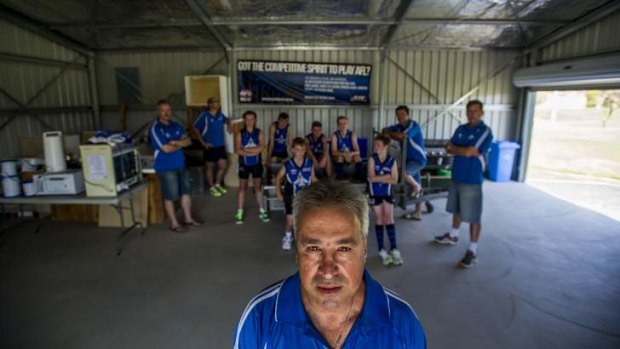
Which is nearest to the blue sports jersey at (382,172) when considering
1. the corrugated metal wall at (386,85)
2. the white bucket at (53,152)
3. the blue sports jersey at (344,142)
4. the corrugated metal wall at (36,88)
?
the blue sports jersey at (344,142)

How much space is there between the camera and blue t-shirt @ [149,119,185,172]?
473 cm

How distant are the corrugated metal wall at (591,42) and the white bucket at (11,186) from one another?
8.39m

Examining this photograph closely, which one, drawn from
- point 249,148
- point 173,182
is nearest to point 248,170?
point 249,148

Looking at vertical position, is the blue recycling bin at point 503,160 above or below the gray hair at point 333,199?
below

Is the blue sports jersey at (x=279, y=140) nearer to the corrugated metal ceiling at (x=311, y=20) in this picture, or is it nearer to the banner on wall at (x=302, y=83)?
the corrugated metal ceiling at (x=311, y=20)

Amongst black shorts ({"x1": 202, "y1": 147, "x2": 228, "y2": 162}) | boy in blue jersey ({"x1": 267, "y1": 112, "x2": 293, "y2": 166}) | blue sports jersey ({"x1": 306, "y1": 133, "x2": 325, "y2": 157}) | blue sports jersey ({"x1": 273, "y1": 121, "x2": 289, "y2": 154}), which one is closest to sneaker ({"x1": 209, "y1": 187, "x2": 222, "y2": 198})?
black shorts ({"x1": 202, "y1": 147, "x2": 228, "y2": 162})

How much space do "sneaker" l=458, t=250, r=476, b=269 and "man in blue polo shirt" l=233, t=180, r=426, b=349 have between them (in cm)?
326

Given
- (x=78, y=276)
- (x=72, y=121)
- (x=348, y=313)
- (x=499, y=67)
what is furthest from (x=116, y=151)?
(x=499, y=67)

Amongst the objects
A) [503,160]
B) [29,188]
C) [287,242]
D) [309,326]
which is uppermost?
[309,326]

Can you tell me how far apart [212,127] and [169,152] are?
2454 mm

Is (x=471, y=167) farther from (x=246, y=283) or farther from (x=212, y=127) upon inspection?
(x=212, y=127)

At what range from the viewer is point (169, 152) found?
4.80 m

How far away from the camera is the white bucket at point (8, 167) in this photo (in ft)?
13.9

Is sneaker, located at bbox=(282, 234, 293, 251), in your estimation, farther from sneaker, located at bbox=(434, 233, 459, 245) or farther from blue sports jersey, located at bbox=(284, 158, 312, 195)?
sneaker, located at bbox=(434, 233, 459, 245)
